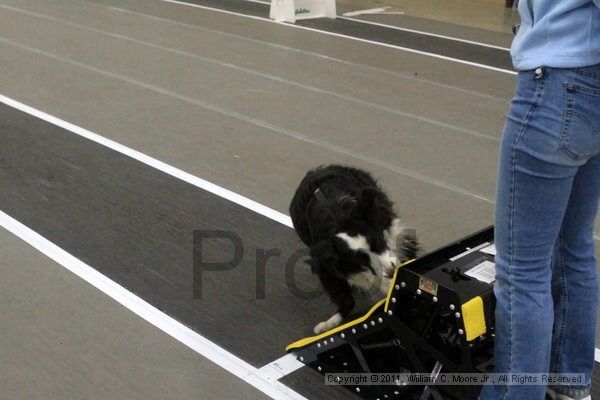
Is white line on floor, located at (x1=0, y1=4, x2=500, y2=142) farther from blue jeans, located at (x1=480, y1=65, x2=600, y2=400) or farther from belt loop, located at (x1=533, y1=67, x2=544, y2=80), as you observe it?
belt loop, located at (x1=533, y1=67, x2=544, y2=80)

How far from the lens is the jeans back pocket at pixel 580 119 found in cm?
184

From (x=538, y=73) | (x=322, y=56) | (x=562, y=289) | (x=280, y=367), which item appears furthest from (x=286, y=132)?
(x=538, y=73)

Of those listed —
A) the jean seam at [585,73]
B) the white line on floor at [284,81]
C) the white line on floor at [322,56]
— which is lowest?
the white line on floor at [284,81]

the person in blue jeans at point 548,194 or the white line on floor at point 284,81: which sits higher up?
the person in blue jeans at point 548,194

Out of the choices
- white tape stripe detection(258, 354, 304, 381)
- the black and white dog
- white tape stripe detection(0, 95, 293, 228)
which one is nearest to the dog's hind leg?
the black and white dog

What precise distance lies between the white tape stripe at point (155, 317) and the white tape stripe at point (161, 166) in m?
1.06

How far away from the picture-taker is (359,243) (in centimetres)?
280

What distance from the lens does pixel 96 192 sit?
4.40m

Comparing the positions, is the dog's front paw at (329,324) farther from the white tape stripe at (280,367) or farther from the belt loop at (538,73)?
the belt loop at (538,73)

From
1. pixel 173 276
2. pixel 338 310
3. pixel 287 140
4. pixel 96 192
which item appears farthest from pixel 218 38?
pixel 338 310

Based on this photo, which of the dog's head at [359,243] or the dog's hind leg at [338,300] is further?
the dog's hind leg at [338,300]

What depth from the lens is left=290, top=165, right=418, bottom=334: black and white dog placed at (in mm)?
2803

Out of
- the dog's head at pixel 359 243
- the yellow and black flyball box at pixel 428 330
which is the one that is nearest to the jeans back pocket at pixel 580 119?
the yellow and black flyball box at pixel 428 330

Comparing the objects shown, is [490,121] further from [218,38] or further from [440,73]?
[218,38]
